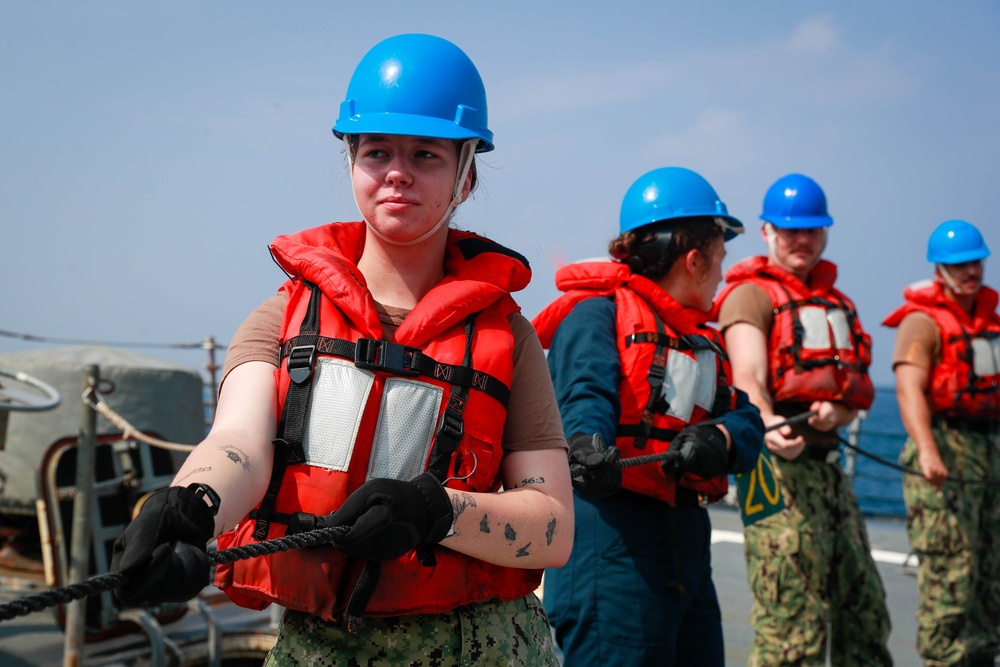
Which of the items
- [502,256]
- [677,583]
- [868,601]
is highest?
[502,256]

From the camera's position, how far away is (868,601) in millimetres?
4266

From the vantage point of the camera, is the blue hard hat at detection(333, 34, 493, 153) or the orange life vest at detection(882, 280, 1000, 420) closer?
the blue hard hat at detection(333, 34, 493, 153)

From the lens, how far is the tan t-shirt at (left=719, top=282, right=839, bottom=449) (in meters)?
4.52

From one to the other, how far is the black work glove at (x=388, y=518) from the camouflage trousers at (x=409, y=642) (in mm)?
268

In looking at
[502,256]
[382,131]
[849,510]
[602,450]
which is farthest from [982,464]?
[382,131]

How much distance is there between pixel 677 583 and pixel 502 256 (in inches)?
56.4

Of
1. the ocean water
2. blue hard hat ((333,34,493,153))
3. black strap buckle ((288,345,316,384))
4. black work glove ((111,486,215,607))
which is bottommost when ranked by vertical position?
the ocean water

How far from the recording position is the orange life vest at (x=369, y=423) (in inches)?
69.9

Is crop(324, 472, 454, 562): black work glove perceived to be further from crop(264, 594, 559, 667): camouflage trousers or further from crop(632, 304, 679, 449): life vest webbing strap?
crop(632, 304, 679, 449): life vest webbing strap

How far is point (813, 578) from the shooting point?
13.7 feet

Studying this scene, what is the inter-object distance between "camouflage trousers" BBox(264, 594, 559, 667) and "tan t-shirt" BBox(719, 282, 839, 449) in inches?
114

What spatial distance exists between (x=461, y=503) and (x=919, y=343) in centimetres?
481

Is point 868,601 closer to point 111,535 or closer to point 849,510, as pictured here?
point 849,510

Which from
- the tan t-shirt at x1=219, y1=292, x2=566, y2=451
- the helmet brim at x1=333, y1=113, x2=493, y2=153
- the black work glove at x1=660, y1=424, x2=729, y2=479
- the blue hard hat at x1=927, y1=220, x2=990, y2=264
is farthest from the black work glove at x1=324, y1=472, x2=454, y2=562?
the blue hard hat at x1=927, y1=220, x2=990, y2=264
